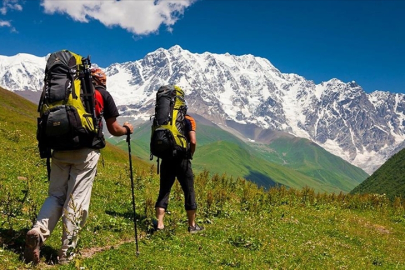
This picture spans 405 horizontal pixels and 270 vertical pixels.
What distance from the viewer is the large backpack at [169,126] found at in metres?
10.4

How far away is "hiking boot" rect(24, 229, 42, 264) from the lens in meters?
7.20

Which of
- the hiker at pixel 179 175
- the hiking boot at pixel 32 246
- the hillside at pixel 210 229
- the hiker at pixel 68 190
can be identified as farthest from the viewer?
the hiker at pixel 179 175

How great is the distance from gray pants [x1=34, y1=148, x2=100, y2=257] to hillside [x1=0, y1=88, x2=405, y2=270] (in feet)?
2.58

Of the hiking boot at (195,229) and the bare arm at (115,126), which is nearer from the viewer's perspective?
the bare arm at (115,126)

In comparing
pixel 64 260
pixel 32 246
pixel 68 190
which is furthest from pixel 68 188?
pixel 64 260

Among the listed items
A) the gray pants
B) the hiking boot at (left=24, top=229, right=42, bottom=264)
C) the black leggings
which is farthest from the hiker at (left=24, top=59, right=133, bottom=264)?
the black leggings

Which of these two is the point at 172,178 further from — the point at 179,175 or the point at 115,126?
the point at 115,126

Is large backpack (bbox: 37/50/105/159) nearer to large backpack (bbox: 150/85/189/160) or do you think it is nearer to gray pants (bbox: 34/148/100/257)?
gray pants (bbox: 34/148/100/257)

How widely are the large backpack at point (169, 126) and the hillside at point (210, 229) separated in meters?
2.59

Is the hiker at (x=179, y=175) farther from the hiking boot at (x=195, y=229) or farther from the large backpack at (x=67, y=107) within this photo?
the large backpack at (x=67, y=107)

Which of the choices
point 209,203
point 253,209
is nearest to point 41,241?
point 209,203

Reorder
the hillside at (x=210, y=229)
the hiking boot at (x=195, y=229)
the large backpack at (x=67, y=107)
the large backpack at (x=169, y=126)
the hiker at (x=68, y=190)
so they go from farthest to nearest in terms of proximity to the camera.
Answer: the hiking boot at (x=195, y=229)
the large backpack at (x=169, y=126)
the hillside at (x=210, y=229)
the hiker at (x=68, y=190)
the large backpack at (x=67, y=107)

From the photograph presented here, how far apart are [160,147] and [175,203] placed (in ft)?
19.7

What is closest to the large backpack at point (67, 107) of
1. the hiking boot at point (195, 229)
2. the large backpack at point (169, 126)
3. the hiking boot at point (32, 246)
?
the hiking boot at point (32, 246)
